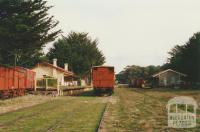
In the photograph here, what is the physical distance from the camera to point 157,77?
4380 inches

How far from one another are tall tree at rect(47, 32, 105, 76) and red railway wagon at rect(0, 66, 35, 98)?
156 ft

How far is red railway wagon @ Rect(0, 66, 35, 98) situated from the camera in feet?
121

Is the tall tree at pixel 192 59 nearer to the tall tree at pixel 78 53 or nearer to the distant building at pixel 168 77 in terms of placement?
the distant building at pixel 168 77

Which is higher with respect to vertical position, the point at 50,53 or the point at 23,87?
the point at 50,53

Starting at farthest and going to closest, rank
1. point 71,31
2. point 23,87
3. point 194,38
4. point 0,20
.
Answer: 1. point 71,31
2. point 194,38
3. point 23,87
4. point 0,20

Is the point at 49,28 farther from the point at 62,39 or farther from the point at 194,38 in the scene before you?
the point at 62,39

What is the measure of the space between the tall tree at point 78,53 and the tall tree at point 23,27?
201 ft

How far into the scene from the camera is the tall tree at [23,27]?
34.3m

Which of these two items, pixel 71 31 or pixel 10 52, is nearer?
pixel 10 52

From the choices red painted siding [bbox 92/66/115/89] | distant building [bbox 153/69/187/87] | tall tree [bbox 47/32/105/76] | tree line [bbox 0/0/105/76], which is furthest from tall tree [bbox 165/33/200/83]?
tree line [bbox 0/0/105/76]

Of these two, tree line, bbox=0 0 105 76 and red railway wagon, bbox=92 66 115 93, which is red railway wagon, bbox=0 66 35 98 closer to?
tree line, bbox=0 0 105 76

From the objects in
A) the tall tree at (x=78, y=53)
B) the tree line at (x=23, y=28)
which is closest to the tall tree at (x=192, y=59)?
the tall tree at (x=78, y=53)

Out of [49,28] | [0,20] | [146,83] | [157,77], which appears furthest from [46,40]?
[157,77]

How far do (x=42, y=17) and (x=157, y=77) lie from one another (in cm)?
7687
